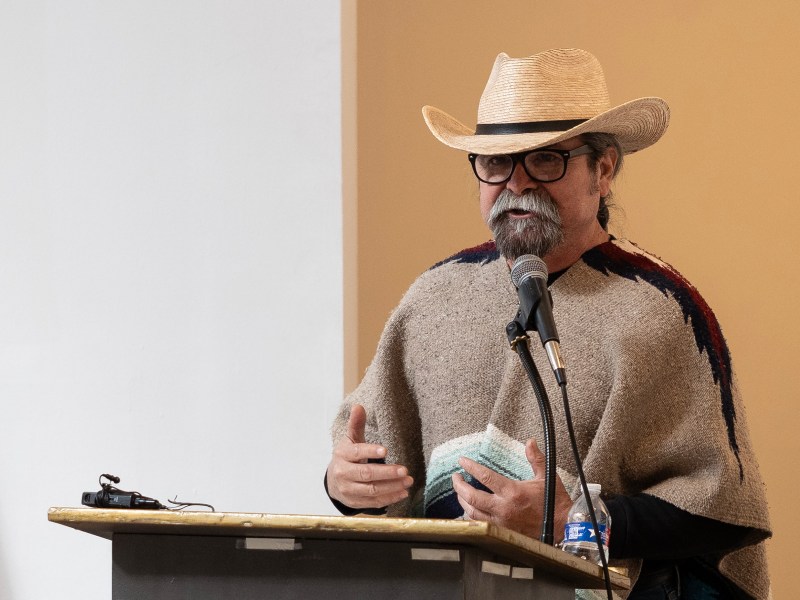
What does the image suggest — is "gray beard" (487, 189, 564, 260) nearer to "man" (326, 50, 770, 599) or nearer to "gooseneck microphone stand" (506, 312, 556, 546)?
"man" (326, 50, 770, 599)

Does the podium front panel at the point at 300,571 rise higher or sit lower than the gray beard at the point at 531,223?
lower

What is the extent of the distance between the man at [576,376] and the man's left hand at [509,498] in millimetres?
102

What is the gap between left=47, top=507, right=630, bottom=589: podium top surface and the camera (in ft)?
4.32

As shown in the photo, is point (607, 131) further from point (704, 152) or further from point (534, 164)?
point (704, 152)

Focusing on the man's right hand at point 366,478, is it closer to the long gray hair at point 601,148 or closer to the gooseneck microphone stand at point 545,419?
the gooseneck microphone stand at point 545,419

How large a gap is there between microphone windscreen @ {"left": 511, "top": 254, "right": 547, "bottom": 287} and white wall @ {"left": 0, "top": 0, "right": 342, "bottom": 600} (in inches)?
59.1

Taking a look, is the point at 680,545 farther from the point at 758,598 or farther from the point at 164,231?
the point at 164,231

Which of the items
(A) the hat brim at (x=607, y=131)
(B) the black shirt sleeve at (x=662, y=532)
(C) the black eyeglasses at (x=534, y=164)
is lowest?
(B) the black shirt sleeve at (x=662, y=532)

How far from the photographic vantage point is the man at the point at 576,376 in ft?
7.23

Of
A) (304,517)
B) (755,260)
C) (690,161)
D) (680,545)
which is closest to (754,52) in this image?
(690,161)

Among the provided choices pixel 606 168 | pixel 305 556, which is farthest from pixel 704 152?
pixel 305 556

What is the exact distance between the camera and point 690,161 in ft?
12.6

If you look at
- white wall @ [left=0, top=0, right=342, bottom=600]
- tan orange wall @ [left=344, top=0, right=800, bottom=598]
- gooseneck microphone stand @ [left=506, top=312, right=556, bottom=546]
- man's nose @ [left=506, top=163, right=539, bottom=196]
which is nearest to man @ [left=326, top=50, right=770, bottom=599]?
man's nose @ [left=506, top=163, right=539, bottom=196]

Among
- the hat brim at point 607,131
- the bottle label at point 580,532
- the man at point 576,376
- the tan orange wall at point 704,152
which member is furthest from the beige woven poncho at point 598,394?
the tan orange wall at point 704,152
